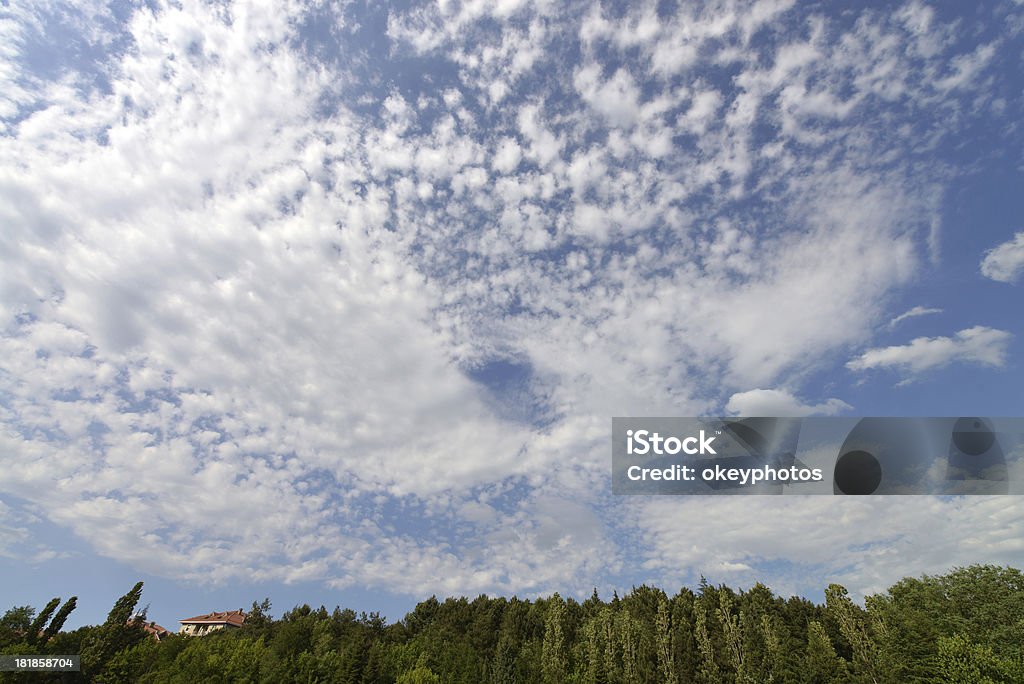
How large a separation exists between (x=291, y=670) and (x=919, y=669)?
84.2m

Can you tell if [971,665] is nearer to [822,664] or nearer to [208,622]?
[822,664]

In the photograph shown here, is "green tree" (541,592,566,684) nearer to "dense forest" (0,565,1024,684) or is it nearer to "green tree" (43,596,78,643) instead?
"dense forest" (0,565,1024,684)

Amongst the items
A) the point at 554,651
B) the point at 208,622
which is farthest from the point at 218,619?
the point at 554,651

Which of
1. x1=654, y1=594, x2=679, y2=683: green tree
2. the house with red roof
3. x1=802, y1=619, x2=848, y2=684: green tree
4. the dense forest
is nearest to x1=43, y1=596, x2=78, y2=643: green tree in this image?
the dense forest

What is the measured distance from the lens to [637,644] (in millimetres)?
88438

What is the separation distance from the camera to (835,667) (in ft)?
237

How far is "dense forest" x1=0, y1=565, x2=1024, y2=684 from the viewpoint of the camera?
7050cm

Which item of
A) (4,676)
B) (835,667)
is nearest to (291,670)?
(4,676)

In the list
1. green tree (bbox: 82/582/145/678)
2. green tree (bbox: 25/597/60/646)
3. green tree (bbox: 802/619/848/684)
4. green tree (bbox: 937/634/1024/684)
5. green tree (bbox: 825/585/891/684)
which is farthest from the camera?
green tree (bbox: 25/597/60/646)

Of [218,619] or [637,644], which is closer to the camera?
[637,644]

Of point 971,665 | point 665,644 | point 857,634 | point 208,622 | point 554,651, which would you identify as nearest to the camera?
point 971,665

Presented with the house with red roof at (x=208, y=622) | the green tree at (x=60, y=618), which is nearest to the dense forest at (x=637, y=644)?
the green tree at (x=60, y=618)

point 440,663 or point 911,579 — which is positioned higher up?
point 911,579

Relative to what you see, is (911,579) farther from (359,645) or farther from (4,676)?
(4,676)
